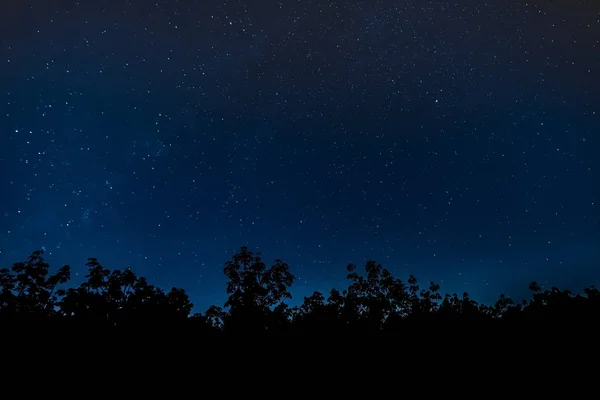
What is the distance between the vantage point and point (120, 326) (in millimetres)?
18297

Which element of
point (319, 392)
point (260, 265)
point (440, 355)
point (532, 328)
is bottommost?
point (319, 392)

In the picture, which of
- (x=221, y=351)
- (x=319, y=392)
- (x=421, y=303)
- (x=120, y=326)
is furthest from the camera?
(x=421, y=303)

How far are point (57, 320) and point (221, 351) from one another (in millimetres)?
8175

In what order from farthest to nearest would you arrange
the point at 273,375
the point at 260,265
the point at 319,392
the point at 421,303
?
the point at 421,303
the point at 260,265
the point at 273,375
the point at 319,392

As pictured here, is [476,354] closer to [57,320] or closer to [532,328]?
[532,328]

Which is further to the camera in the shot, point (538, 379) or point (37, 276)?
point (37, 276)

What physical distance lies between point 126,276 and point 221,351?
539 inches

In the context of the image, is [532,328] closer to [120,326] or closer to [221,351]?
[221,351]

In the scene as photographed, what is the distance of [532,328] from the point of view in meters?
16.9

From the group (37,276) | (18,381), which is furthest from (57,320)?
(37,276)

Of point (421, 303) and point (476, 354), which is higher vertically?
point (421, 303)

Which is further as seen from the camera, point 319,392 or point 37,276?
point 37,276

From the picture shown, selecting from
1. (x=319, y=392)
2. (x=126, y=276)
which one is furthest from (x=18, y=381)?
(x=126, y=276)

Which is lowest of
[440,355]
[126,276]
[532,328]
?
[440,355]
